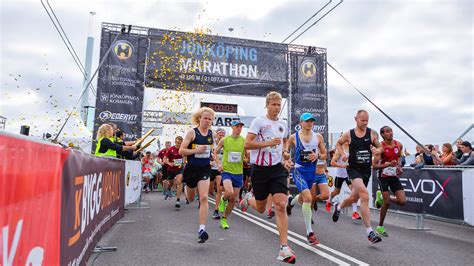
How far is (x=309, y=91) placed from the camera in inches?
786

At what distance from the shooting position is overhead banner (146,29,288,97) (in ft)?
58.6

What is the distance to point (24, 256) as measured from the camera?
2051 mm

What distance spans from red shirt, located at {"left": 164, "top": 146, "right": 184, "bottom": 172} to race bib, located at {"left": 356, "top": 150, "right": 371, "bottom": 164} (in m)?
7.59

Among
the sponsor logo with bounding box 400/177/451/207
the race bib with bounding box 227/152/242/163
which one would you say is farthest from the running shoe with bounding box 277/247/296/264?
the sponsor logo with bounding box 400/177/451/207

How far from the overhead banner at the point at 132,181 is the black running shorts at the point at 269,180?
17.1 ft

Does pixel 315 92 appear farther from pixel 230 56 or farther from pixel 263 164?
pixel 263 164

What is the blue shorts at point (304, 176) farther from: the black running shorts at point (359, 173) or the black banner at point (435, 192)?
the black banner at point (435, 192)

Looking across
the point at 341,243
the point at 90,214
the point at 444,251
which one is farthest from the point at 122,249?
the point at 444,251

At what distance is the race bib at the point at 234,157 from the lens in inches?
306

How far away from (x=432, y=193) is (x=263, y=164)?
568 centimetres

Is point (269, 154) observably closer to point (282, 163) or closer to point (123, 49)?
point (282, 163)

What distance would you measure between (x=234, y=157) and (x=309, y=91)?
1310 cm

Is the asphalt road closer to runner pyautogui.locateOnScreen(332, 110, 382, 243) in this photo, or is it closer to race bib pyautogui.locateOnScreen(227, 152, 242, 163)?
runner pyautogui.locateOnScreen(332, 110, 382, 243)

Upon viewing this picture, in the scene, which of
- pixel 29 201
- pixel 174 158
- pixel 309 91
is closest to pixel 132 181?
pixel 174 158
